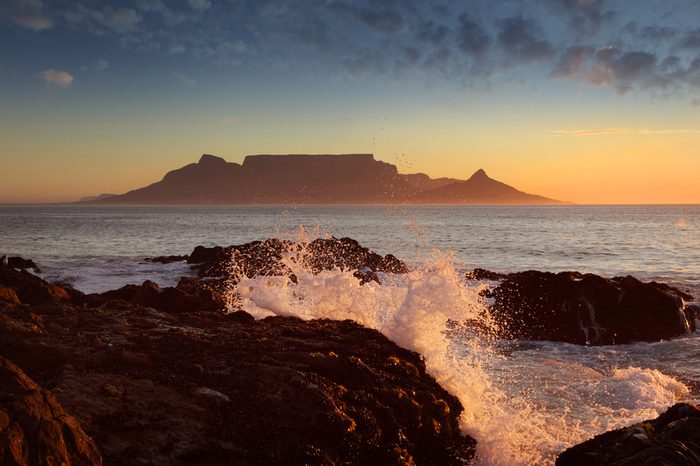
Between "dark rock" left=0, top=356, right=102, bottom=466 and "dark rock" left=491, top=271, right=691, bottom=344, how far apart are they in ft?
50.9

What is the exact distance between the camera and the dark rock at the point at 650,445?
20.9ft

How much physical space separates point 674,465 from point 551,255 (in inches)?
1917

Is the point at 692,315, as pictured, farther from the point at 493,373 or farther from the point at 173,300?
the point at 173,300

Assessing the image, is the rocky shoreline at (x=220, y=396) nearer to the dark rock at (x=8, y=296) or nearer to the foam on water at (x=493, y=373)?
the dark rock at (x=8, y=296)

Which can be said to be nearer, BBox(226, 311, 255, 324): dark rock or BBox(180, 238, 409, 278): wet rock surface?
BBox(226, 311, 255, 324): dark rock

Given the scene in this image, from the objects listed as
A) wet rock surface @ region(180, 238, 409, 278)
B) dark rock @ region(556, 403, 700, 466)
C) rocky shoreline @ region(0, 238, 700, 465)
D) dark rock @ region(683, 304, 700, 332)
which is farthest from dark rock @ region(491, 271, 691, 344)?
wet rock surface @ region(180, 238, 409, 278)

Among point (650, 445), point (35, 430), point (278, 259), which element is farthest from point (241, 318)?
point (278, 259)

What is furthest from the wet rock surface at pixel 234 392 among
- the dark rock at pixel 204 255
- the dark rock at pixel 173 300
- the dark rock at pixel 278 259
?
the dark rock at pixel 204 255

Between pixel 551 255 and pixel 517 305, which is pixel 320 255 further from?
pixel 551 255

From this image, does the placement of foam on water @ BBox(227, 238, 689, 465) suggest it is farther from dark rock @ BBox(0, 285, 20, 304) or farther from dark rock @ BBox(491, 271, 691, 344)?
dark rock @ BBox(0, 285, 20, 304)

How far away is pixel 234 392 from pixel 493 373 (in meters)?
8.06

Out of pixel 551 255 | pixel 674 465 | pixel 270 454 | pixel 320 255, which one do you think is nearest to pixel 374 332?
pixel 270 454

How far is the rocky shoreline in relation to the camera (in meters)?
6.02

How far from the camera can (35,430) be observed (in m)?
5.12
